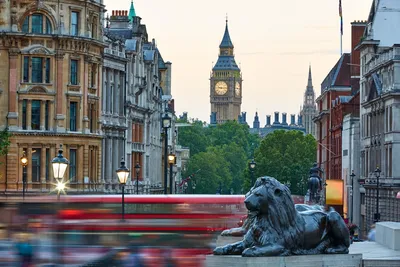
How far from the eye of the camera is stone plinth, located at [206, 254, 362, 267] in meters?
23.4

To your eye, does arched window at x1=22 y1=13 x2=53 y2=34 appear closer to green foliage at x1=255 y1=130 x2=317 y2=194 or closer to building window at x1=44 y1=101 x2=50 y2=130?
building window at x1=44 y1=101 x2=50 y2=130

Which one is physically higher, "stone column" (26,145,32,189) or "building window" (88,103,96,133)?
"building window" (88,103,96,133)

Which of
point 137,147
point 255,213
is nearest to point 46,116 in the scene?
point 137,147

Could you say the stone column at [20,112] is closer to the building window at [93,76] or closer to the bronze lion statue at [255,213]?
the building window at [93,76]

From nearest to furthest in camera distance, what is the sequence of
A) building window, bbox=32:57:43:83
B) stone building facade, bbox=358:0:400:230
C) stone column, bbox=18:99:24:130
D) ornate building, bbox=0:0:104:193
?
ornate building, bbox=0:0:104:193, stone column, bbox=18:99:24:130, building window, bbox=32:57:43:83, stone building facade, bbox=358:0:400:230

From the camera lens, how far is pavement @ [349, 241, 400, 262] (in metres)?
25.6

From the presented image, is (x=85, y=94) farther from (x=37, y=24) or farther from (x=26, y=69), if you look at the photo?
(x=37, y=24)

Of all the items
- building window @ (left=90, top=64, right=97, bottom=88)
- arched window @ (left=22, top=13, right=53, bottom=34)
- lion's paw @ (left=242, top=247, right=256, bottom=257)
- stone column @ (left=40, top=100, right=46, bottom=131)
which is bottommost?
lion's paw @ (left=242, top=247, right=256, bottom=257)

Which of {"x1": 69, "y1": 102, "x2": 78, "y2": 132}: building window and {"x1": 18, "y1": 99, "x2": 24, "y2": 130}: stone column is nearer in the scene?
{"x1": 18, "y1": 99, "x2": 24, "y2": 130}: stone column

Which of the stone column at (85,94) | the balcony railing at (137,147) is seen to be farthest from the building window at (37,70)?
Answer: the balcony railing at (137,147)

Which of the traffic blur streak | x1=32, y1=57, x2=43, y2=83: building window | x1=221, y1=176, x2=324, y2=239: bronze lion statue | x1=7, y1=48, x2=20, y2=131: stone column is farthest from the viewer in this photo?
x1=32, y1=57, x2=43, y2=83: building window

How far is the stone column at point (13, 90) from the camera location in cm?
8406

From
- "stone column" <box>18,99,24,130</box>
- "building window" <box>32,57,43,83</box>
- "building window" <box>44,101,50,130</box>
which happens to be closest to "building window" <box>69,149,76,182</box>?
"building window" <box>44,101,50,130</box>

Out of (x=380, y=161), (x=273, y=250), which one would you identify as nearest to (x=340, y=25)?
(x=380, y=161)
